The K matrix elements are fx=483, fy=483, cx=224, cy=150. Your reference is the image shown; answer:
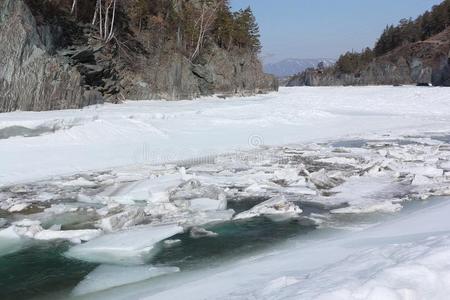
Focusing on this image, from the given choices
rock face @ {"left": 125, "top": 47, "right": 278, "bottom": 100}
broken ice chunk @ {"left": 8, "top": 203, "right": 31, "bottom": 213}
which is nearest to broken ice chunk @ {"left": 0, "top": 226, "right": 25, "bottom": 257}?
broken ice chunk @ {"left": 8, "top": 203, "right": 31, "bottom": 213}

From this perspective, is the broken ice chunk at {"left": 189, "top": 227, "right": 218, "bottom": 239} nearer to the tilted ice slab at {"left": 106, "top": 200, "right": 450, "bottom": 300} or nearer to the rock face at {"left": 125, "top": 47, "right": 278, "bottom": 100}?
the tilted ice slab at {"left": 106, "top": 200, "right": 450, "bottom": 300}

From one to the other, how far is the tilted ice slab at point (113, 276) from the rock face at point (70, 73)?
1345 centimetres

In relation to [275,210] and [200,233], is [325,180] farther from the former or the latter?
[200,233]

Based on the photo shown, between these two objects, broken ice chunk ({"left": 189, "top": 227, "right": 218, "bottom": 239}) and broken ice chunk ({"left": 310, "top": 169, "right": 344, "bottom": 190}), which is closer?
broken ice chunk ({"left": 189, "top": 227, "right": 218, "bottom": 239})

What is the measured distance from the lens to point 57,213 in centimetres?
715

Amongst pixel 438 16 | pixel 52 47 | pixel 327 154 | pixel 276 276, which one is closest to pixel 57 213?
pixel 276 276

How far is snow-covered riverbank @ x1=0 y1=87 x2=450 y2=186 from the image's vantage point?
11.4 m

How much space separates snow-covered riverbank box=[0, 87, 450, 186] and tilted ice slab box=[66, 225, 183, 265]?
4430 millimetres

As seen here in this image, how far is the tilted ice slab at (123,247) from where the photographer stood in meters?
5.27

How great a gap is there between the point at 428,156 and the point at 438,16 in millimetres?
92384

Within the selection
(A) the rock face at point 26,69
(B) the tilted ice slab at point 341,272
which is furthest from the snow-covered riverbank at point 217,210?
(A) the rock face at point 26,69

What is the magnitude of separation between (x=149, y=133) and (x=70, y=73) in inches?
235

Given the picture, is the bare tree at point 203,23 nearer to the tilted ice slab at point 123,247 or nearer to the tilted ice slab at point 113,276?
the tilted ice slab at point 123,247

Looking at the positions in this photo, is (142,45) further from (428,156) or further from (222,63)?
(428,156)
